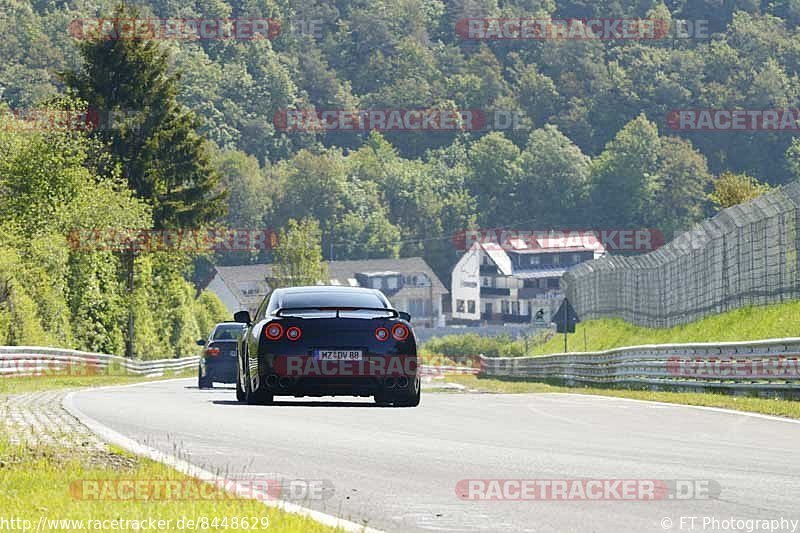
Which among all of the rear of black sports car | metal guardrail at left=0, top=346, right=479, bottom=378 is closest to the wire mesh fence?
metal guardrail at left=0, top=346, right=479, bottom=378

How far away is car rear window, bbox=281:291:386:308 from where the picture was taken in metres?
18.6

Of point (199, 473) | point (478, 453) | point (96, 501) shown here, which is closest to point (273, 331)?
point (478, 453)

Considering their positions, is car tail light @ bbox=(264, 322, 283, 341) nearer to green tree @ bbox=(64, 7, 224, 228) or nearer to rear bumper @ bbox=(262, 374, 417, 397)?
rear bumper @ bbox=(262, 374, 417, 397)

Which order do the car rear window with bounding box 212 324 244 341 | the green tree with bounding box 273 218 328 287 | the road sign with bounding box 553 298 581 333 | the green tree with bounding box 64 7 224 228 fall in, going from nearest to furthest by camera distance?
the car rear window with bounding box 212 324 244 341 → the road sign with bounding box 553 298 581 333 → the green tree with bounding box 64 7 224 228 → the green tree with bounding box 273 218 328 287

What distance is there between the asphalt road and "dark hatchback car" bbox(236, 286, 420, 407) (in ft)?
1.10

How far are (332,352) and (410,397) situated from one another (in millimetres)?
1823

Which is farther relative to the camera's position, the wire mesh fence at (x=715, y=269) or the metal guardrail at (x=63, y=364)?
the metal guardrail at (x=63, y=364)

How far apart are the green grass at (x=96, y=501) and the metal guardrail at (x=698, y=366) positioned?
13627mm

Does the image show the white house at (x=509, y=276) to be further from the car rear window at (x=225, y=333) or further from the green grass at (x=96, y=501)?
the green grass at (x=96, y=501)

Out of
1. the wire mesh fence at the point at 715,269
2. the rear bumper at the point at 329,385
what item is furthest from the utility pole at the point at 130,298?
the rear bumper at the point at 329,385

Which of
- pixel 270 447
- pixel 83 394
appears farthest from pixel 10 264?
pixel 270 447

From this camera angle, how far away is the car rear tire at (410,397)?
61.9ft

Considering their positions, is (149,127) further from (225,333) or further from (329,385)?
(329,385)

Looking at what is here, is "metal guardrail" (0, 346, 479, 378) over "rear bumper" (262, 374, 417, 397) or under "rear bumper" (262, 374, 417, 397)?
under
